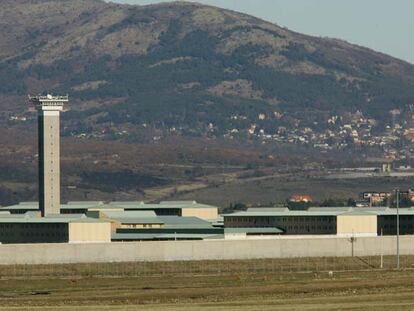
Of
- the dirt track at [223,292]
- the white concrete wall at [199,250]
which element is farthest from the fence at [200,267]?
the dirt track at [223,292]

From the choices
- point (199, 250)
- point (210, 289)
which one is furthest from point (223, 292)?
point (199, 250)

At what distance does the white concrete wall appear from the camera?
178m

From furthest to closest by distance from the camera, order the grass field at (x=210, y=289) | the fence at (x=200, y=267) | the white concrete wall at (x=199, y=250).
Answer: the white concrete wall at (x=199, y=250) < the fence at (x=200, y=267) < the grass field at (x=210, y=289)

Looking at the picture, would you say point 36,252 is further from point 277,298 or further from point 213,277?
point 277,298

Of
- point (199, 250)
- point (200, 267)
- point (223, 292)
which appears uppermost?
point (223, 292)

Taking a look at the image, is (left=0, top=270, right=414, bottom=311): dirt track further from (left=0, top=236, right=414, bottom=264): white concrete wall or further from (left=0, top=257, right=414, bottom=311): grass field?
(left=0, top=236, right=414, bottom=264): white concrete wall

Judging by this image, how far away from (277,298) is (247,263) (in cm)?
5839

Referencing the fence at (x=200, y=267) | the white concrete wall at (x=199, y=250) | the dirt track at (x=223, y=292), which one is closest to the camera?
the dirt track at (x=223, y=292)

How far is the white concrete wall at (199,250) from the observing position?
583 ft

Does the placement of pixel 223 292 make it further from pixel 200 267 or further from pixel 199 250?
pixel 199 250

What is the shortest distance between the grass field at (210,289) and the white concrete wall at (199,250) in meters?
3.37

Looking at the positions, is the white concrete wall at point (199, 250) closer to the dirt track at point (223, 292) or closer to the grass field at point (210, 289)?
the grass field at point (210, 289)

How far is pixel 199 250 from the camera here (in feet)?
596

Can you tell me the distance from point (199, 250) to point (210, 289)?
1920 inches
